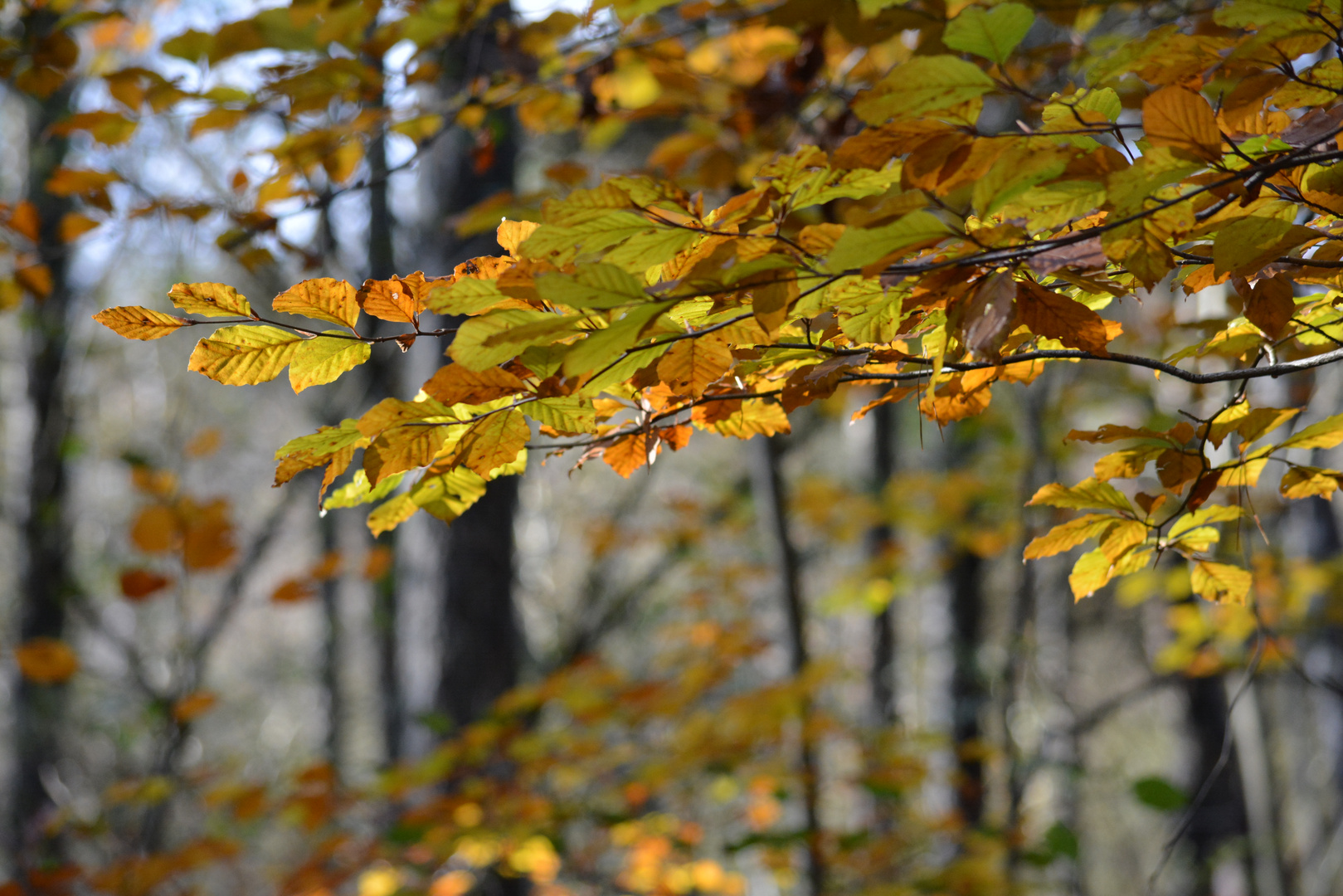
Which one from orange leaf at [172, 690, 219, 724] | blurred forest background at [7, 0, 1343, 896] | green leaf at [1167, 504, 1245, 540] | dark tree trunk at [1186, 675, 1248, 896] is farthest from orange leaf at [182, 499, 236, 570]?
dark tree trunk at [1186, 675, 1248, 896]

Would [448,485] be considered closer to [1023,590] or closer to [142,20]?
[1023,590]

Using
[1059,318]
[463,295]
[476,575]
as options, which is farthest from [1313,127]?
[476,575]

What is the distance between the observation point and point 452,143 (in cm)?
316

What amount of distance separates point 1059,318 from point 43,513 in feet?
17.8

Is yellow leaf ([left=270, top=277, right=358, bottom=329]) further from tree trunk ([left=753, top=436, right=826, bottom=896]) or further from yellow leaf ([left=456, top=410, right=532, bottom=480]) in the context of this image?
tree trunk ([left=753, top=436, right=826, bottom=896])

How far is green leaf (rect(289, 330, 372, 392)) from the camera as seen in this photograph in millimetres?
734

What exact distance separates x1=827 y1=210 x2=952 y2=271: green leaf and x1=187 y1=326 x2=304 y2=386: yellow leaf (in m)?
0.49

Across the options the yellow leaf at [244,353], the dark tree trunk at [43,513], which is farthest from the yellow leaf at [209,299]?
the dark tree trunk at [43,513]

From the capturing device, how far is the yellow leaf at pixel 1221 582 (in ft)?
3.11

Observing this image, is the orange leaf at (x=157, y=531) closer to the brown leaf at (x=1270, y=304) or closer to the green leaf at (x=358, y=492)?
the green leaf at (x=358, y=492)

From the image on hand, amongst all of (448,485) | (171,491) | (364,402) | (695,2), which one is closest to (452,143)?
(695,2)

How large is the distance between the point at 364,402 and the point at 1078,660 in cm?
938

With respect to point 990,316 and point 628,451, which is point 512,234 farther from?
point 990,316

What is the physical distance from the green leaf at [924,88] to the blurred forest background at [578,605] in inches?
20.2
